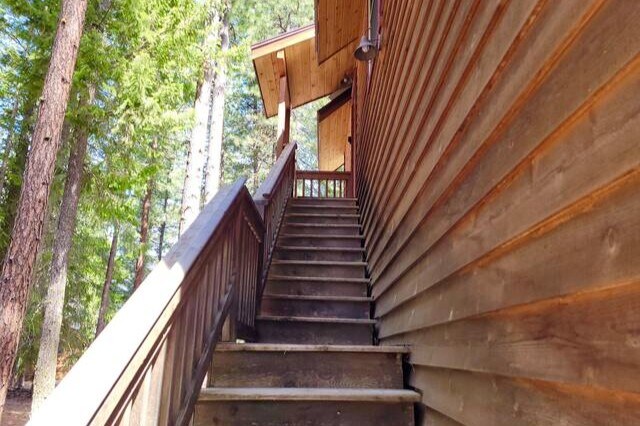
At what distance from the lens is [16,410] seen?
38.5 ft

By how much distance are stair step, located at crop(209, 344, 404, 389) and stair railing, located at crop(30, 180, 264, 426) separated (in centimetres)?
20

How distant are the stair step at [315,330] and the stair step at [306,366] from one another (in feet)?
3.03

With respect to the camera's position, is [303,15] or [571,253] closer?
[571,253]

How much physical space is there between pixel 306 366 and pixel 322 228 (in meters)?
3.20

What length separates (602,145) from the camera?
0.83 m

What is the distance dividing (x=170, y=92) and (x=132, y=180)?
1.67m

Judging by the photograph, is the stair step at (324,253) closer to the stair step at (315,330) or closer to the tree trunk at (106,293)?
the stair step at (315,330)

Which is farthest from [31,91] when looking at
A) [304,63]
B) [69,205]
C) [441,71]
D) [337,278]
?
[441,71]

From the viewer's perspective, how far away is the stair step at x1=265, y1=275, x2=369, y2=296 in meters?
4.21

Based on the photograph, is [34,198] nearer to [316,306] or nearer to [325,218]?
[325,218]

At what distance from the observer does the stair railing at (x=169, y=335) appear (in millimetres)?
987

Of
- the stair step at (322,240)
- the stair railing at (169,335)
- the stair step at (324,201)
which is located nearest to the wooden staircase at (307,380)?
the stair railing at (169,335)

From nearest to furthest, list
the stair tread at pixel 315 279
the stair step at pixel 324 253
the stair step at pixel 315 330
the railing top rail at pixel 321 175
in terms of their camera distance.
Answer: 1. the stair step at pixel 315 330
2. the stair tread at pixel 315 279
3. the stair step at pixel 324 253
4. the railing top rail at pixel 321 175

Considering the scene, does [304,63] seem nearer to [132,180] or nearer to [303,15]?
[132,180]
